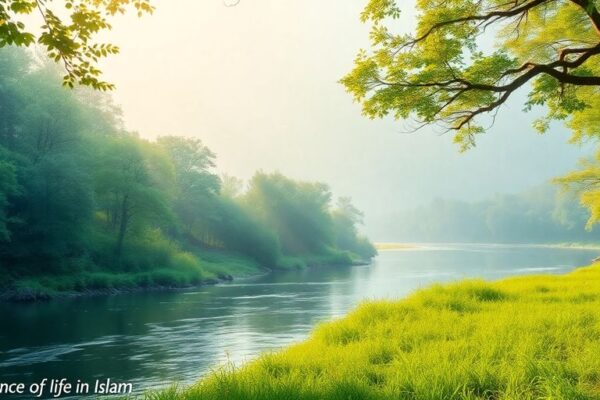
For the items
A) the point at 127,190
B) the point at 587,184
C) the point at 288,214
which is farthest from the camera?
the point at 288,214

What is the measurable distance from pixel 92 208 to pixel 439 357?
42926 mm

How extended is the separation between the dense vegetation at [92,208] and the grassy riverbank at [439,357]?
108 feet

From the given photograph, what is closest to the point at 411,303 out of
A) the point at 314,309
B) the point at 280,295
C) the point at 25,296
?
the point at 314,309

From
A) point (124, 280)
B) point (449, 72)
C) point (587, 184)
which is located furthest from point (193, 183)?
point (449, 72)

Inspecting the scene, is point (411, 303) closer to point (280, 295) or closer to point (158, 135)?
point (280, 295)

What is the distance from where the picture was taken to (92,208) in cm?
4678

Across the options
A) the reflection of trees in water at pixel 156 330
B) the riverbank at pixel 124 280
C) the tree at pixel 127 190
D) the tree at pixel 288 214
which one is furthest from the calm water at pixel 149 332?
the tree at pixel 288 214

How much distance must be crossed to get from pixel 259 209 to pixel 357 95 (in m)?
87.3

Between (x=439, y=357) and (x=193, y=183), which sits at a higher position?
(x=193, y=183)

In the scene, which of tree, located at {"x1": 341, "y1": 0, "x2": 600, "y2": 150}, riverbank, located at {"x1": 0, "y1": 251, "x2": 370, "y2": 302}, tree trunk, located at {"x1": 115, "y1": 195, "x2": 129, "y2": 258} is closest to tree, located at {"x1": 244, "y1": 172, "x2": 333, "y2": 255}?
riverbank, located at {"x1": 0, "y1": 251, "x2": 370, "y2": 302}

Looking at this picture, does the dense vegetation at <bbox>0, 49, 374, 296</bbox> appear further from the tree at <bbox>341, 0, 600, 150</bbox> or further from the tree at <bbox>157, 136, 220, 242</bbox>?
the tree at <bbox>341, 0, 600, 150</bbox>

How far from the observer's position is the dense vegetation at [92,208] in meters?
43.3

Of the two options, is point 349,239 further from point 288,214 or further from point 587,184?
point 587,184

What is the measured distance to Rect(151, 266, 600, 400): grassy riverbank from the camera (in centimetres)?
775
